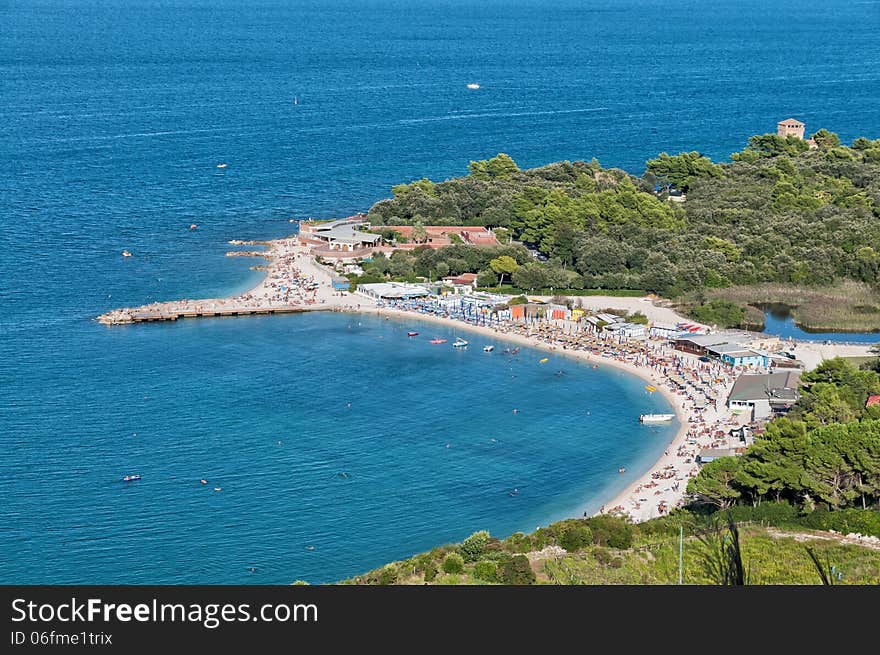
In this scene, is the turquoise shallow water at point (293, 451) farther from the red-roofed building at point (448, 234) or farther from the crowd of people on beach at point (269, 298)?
the red-roofed building at point (448, 234)

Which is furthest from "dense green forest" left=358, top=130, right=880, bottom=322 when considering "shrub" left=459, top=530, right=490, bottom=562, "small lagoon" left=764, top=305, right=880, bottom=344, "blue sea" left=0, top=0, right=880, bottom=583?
"shrub" left=459, top=530, right=490, bottom=562

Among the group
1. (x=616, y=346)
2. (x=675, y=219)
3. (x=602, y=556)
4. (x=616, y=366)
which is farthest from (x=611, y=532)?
(x=675, y=219)

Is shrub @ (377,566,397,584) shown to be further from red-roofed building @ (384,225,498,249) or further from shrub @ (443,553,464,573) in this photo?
red-roofed building @ (384,225,498,249)

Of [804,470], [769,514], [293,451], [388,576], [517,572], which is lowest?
[293,451]

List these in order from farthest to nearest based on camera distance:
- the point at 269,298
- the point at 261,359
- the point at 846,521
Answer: the point at 269,298 → the point at 261,359 → the point at 846,521

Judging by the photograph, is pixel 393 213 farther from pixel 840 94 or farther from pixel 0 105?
pixel 840 94

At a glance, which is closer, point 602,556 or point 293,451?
point 602,556

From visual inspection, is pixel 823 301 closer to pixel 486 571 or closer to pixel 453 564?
pixel 453 564

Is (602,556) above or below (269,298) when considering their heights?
above
